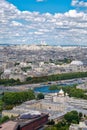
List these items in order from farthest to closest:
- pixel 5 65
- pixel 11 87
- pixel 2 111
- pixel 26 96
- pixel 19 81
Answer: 1. pixel 5 65
2. pixel 19 81
3. pixel 11 87
4. pixel 26 96
5. pixel 2 111

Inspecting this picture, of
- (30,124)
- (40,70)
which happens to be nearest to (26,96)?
(30,124)

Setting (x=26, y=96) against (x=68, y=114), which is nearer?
(x=68, y=114)

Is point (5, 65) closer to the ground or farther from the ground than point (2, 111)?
farther from the ground

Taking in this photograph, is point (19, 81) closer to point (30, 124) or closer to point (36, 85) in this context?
point (36, 85)

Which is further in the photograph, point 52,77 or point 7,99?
point 52,77

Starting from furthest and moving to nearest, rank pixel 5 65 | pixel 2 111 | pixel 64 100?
pixel 5 65
pixel 64 100
pixel 2 111

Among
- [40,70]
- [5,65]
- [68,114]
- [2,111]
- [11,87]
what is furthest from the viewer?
[5,65]

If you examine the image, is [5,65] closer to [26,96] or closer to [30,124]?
[26,96]

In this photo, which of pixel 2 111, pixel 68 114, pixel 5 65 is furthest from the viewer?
pixel 5 65

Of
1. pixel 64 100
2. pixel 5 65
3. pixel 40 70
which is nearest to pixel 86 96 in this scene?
pixel 64 100
